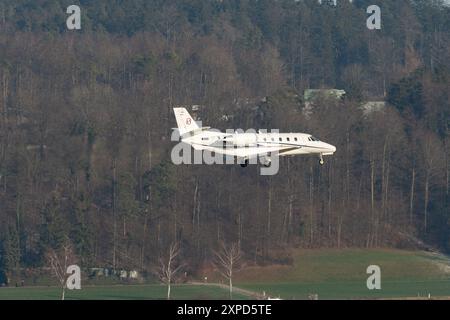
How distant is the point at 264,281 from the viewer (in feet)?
365

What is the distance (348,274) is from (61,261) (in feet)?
80.6

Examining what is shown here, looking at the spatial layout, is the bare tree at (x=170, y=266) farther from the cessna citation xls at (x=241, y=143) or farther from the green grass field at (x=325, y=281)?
the cessna citation xls at (x=241, y=143)

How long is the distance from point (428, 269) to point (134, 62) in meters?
65.2

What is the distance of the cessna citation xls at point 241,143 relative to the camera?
8512 cm

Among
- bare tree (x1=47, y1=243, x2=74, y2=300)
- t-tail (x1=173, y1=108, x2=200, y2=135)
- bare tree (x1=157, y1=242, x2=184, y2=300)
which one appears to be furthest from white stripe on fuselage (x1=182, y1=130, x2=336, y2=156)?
bare tree (x1=47, y1=243, x2=74, y2=300)

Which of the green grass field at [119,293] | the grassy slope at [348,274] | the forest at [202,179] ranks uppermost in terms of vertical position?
the forest at [202,179]

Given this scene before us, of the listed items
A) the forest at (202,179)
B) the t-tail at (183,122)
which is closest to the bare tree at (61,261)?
the forest at (202,179)

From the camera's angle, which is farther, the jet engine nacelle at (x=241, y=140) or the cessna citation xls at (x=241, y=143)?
the jet engine nacelle at (x=241, y=140)

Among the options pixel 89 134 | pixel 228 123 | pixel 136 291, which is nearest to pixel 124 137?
pixel 89 134

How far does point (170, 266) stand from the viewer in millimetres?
113375

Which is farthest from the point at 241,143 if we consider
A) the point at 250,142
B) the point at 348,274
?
the point at 348,274

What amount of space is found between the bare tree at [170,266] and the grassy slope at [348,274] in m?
5.60

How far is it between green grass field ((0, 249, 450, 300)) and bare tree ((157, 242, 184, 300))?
6.01 feet

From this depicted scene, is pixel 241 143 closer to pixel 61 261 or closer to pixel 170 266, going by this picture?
pixel 170 266
